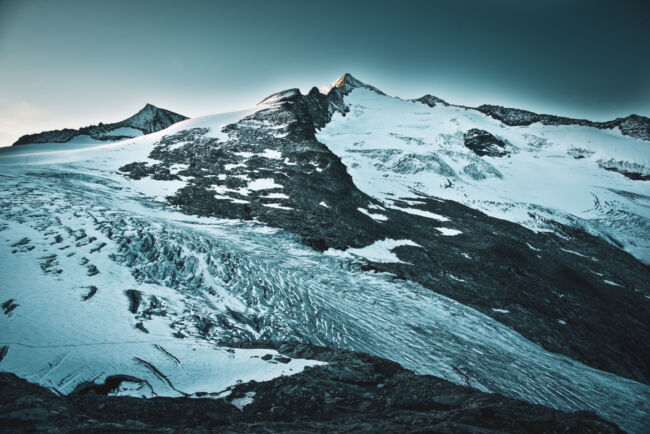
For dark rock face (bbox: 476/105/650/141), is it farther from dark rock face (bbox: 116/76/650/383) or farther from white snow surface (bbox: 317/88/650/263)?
dark rock face (bbox: 116/76/650/383)

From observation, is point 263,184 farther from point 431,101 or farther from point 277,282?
point 431,101

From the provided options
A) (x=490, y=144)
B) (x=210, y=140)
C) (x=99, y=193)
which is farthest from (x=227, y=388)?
(x=490, y=144)

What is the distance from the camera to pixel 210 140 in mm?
45125

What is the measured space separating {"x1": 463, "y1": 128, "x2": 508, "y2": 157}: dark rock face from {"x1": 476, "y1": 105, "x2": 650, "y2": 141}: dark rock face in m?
37.2

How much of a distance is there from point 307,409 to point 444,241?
104 ft

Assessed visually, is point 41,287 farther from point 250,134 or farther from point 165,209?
point 250,134

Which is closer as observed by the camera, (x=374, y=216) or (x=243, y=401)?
(x=243, y=401)

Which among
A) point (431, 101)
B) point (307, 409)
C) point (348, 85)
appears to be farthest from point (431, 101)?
point (307, 409)

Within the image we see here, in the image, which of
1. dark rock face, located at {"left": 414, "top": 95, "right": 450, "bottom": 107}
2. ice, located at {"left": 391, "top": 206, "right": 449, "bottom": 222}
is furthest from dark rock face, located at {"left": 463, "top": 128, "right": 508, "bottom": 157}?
ice, located at {"left": 391, "top": 206, "right": 449, "bottom": 222}

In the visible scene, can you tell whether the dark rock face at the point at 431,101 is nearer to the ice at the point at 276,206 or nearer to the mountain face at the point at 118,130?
the mountain face at the point at 118,130

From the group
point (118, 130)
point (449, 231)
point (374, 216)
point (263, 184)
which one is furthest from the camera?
point (118, 130)

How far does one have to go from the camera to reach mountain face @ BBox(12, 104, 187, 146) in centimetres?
6053

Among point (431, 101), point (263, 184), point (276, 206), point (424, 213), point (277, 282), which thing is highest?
point (431, 101)

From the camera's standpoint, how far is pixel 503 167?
9731cm
